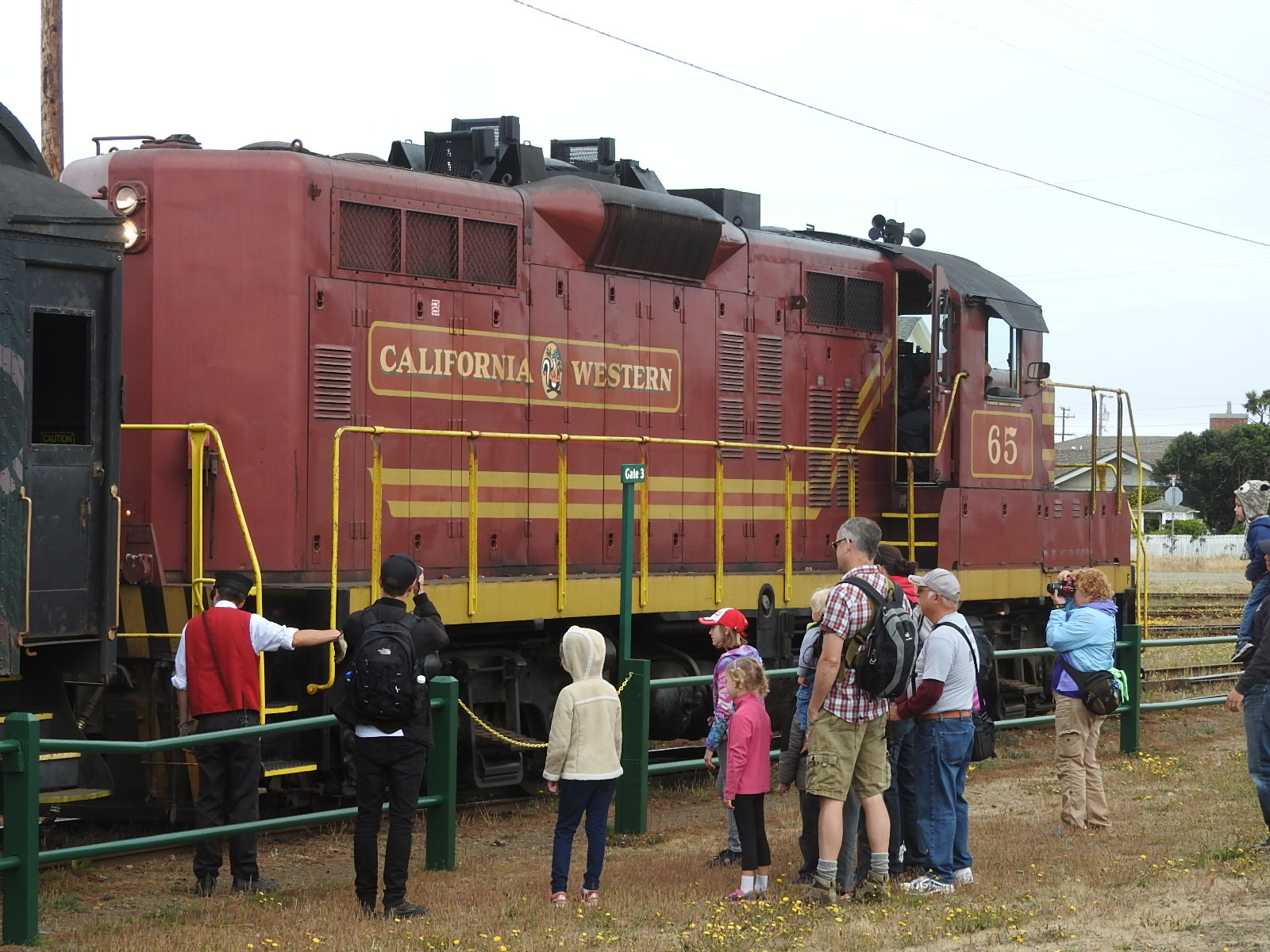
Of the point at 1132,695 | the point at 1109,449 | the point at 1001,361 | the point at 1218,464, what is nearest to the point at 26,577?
the point at 1132,695

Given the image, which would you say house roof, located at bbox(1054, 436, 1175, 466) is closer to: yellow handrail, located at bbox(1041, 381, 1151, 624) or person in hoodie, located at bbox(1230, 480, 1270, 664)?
yellow handrail, located at bbox(1041, 381, 1151, 624)

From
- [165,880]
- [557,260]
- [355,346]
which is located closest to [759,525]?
[557,260]

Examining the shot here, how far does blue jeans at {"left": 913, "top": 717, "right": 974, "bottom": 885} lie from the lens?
8023 millimetres

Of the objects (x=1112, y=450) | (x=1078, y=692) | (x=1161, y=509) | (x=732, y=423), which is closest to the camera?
(x=1078, y=692)

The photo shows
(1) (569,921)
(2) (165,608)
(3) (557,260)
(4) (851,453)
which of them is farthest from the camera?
(4) (851,453)

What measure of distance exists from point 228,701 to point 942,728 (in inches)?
146

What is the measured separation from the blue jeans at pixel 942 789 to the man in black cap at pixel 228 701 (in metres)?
3.12

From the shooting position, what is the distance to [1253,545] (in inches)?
364

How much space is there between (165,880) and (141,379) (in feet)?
10.5

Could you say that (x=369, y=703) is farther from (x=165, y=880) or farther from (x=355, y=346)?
(x=355, y=346)

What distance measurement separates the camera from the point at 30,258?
821 centimetres

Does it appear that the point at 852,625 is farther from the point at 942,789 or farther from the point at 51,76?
the point at 51,76

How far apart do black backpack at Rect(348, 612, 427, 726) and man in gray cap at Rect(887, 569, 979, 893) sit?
251 cm

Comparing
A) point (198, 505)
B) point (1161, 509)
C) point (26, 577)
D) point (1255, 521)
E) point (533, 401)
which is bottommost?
point (26, 577)
